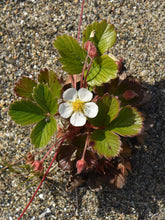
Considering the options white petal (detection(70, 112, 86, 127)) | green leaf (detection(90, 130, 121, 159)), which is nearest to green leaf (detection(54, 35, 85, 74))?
white petal (detection(70, 112, 86, 127))

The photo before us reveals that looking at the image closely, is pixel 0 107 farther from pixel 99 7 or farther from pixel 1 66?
pixel 99 7

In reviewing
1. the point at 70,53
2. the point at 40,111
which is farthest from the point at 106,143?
the point at 70,53

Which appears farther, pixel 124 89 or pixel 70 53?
pixel 124 89

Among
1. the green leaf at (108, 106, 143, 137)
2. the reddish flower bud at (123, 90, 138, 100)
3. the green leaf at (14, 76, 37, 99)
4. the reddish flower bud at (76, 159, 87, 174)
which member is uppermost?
the green leaf at (14, 76, 37, 99)

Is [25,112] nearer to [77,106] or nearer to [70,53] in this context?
[77,106]

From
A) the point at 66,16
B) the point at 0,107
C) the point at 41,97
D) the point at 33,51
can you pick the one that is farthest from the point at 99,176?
the point at 66,16

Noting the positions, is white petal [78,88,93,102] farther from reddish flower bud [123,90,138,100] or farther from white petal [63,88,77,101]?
reddish flower bud [123,90,138,100]

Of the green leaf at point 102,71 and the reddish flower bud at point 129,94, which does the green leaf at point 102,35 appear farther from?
the reddish flower bud at point 129,94
